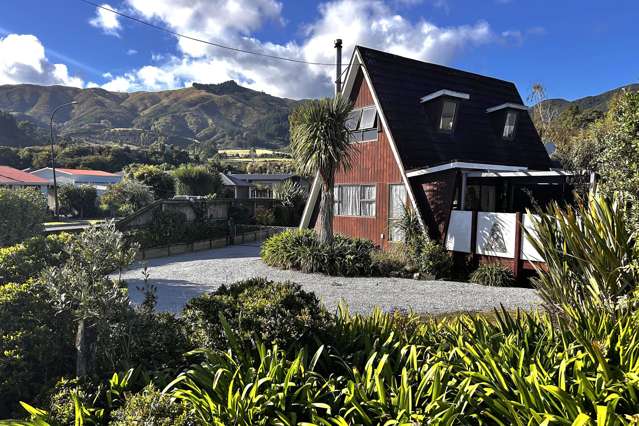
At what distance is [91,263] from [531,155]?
1824 cm

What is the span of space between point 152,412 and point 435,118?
14.4m

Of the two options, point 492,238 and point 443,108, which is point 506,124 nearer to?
point 443,108

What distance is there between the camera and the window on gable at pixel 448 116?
15.2 metres

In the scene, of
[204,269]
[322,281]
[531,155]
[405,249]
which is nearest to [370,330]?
[322,281]

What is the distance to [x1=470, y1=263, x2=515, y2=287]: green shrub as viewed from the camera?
11000mm

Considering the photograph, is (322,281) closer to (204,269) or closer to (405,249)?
(405,249)

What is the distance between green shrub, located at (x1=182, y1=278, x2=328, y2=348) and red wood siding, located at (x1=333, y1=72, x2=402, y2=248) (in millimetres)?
10506

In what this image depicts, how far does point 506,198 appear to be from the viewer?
16828mm

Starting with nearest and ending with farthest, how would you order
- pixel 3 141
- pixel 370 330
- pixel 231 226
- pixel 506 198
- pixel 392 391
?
pixel 392 391 < pixel 370 330 < pixel 506 198 < pixel 231 226 < pixel 3 141

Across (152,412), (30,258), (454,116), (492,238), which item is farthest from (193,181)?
(152,412)

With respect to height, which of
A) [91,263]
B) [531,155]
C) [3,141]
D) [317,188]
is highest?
[3,141]

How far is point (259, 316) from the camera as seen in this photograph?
392 cm

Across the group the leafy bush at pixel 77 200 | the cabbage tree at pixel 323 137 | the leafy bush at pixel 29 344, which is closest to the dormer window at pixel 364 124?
the cabbage tree at pixel 323 137

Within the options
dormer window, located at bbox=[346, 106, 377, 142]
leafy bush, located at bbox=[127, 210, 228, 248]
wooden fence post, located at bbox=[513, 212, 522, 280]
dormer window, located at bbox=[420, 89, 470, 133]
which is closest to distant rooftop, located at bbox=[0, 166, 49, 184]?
leafy bush, located at bbox=[127, 210, 228, 248]
